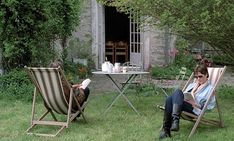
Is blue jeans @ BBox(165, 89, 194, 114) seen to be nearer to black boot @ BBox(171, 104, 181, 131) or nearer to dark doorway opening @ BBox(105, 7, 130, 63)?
black boot @ BBox(171, 104, 181, 131)

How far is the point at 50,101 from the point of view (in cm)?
604

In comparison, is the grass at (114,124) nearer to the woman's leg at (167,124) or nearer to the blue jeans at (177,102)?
the woman's leg at (167,124)

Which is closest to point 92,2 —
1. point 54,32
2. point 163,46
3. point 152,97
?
point 163,46

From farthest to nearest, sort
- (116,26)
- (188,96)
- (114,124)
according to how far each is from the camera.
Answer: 1. (116,26)
2. (114,124)
3. (188,96)

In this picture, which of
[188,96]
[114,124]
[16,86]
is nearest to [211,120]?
[188,96]

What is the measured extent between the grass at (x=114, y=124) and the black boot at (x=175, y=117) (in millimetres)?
167

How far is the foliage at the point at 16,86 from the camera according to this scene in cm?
855

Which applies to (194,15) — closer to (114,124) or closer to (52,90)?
(114,124)

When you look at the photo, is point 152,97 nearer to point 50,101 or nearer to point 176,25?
point 176,25

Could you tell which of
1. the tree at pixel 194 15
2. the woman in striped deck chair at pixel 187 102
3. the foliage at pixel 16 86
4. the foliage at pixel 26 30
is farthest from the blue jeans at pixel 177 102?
the foliage at pixel 26 30

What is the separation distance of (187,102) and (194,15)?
140 cm

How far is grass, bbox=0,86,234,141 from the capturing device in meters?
5.64

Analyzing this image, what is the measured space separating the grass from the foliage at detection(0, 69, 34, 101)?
0.19 metres

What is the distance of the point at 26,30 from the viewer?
9.06 m
